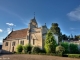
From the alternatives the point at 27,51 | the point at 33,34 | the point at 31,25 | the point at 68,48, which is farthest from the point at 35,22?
the point at 68,48

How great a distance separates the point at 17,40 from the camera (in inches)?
1778

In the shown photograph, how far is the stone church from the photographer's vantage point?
37812 millimetres

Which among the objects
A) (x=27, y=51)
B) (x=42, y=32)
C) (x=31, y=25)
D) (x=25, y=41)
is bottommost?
(x=27, y=51)

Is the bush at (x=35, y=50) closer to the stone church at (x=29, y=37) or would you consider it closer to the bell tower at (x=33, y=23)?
the stone church at (x=29, y=37)

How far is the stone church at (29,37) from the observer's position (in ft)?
124

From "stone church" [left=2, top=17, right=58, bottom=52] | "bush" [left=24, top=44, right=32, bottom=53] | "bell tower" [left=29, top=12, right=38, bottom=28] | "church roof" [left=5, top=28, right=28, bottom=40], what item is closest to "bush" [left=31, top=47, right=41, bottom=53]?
"bush" [left=24, top=44, right=32, bottom=53]

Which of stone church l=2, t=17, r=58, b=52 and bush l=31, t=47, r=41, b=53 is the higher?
stone church l=2, t=17, r=58, b=52

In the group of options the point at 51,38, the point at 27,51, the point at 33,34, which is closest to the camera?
the point at 51,38

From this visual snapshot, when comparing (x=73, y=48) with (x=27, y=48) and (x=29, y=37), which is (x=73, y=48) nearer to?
(x=27, y=48)

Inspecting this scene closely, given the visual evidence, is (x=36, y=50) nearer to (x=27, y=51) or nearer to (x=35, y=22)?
(x=27, y=51)

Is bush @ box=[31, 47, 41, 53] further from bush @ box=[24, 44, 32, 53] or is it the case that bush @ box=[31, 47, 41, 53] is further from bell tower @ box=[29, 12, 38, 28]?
bell tower @ box=[29, 12, 38, 28]

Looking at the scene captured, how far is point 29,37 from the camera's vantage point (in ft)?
134

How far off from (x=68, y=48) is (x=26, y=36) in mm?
15868

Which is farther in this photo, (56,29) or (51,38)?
(56,29)
